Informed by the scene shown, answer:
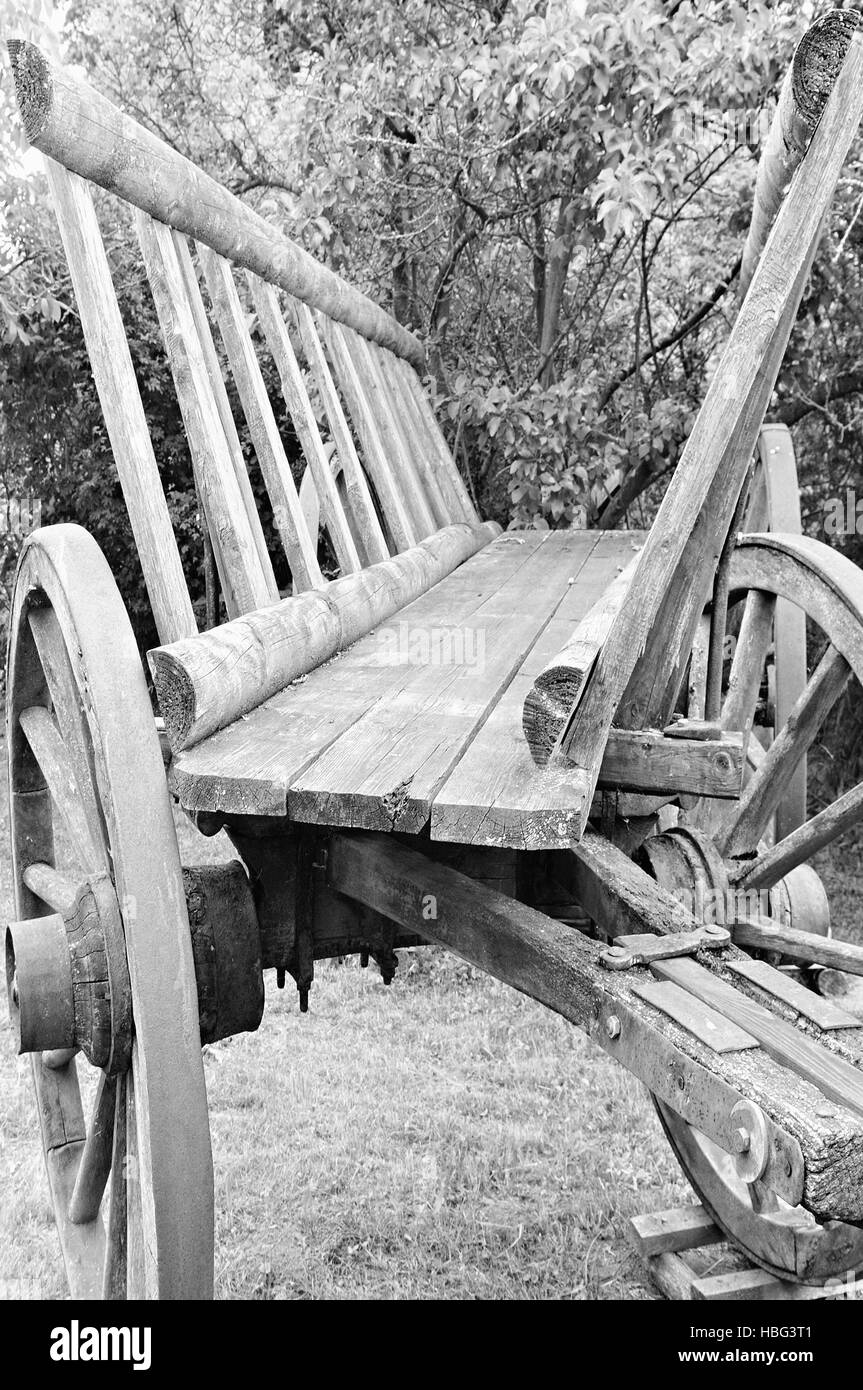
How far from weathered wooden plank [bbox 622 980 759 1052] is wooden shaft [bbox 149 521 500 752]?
74 centimetres

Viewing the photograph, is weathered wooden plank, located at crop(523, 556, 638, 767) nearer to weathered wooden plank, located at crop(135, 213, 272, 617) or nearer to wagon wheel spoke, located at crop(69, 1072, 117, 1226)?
weathered wooden plank, located at crop(135, 213, 272, 617)

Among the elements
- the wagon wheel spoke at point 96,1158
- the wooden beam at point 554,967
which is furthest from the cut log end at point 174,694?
the wagon wheel spoke at point 96,1158

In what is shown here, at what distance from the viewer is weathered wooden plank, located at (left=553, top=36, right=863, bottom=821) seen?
170 cm

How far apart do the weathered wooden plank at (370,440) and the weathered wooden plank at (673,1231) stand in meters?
2.04

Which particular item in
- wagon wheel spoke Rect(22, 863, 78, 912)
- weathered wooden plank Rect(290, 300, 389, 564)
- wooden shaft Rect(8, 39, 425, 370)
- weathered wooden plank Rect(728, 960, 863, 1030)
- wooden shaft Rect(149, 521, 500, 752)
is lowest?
wagon wheel spoke Rect(22, 863, 78, 912)

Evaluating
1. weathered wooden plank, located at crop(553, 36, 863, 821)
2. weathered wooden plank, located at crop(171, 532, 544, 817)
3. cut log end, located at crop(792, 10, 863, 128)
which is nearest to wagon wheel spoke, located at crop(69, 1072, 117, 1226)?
weathered wooden plank, located at crop(171, 532, 544, 817)

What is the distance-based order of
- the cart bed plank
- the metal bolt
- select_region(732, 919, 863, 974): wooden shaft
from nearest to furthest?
the metal bolt → the cart bed plank → select_region(732, 919, 863, 974): wooden shaft

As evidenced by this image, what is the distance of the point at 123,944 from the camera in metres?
1.77

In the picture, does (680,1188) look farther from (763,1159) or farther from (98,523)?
(98,523)

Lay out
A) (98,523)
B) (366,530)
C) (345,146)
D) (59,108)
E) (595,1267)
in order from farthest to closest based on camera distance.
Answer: (98,523) → (345,146) → (366,530) → (595,1267) → (59,108)

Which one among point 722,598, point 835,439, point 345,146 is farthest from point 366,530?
point 835,439

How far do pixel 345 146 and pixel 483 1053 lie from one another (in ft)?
12.3

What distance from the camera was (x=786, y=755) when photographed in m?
2.80

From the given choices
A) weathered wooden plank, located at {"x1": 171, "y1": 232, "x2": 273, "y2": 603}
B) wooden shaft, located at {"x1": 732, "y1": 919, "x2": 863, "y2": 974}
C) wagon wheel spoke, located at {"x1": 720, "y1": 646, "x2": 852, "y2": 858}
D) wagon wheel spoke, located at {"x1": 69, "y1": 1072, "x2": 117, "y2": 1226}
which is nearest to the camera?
wagon wheel spoke, located at {"x1": 69, "y1": 1072, "x2": 117, "y2": 1226}
